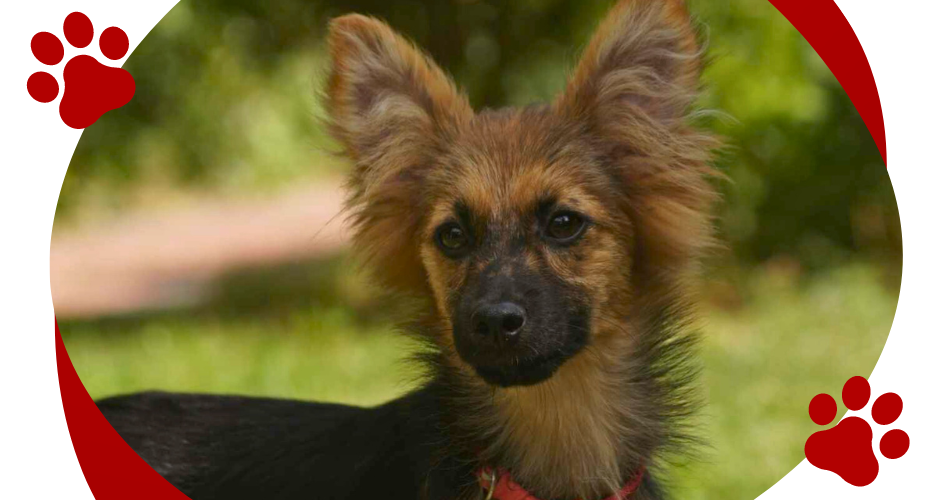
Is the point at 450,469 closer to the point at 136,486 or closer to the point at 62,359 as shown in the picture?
the point at 136,486

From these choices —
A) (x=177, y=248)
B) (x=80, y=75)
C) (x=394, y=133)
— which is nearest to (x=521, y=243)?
(x=394, y=133)

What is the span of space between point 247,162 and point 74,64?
685 centimetres

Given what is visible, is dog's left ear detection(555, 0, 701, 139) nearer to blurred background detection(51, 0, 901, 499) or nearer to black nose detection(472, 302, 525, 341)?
black nose detection(472, 302, 525, 341)

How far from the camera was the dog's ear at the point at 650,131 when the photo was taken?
5039 mm

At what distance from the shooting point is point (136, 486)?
493 cm

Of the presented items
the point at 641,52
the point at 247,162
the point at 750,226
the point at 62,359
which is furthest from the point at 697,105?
the point at 247,162

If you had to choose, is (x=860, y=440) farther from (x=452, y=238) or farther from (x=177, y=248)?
(x=177, y=248)

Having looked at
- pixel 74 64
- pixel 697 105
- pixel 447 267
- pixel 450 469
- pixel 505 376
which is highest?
pixel 74 64

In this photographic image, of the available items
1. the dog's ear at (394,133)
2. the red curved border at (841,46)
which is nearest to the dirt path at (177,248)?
the dog's ear at (394,133)

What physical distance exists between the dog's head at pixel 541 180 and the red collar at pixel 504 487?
1.71 feet

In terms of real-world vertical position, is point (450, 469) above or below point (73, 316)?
above

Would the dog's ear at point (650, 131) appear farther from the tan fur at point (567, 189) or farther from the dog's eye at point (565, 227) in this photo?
the dog's eye at point (565, 227)

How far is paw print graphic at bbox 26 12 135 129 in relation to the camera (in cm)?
473

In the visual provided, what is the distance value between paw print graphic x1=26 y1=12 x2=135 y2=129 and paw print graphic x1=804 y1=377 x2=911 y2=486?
376cm
